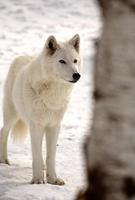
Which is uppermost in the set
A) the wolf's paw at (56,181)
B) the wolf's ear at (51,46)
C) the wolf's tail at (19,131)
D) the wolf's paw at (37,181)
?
the wolf's ear at (51,46)

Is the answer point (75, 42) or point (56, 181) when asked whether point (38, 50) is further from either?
point (56, 181)

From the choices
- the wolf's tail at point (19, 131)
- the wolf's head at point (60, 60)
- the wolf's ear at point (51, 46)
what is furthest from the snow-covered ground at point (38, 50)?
the wolf's ear at point (51, 46)

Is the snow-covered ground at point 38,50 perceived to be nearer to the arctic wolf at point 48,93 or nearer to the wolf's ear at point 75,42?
the arctic wolf at point 48,93

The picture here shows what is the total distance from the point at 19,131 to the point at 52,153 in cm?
103

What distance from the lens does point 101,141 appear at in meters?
1.72

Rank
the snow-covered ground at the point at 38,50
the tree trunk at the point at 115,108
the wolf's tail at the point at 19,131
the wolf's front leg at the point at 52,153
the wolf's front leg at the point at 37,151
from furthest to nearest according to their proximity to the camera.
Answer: the wolf's tail at the point at 19,131 < the wolf's front leg at the point at 52,153 < the wolf's front leg at the point at 37,151 < the snow-covered ground at the point at 38,50 < the tree trunk at the point at 115,108

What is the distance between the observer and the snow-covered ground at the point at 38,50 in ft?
17.7

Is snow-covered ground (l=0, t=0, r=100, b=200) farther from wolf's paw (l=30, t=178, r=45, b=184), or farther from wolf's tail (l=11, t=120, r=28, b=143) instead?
wolf's tail (l=11, t=120, r=28, b=143)

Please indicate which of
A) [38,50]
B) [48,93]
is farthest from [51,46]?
[38,50]

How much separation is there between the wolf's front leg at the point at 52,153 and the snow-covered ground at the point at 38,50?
140 mm

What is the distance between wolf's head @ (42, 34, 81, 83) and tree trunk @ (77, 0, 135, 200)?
143 inches

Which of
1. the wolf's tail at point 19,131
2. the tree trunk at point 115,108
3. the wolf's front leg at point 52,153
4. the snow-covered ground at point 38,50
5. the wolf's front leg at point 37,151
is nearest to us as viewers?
the tree trunk at point 115,108

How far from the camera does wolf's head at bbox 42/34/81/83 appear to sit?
543cm

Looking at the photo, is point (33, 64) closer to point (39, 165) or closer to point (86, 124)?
point (39, 165)
